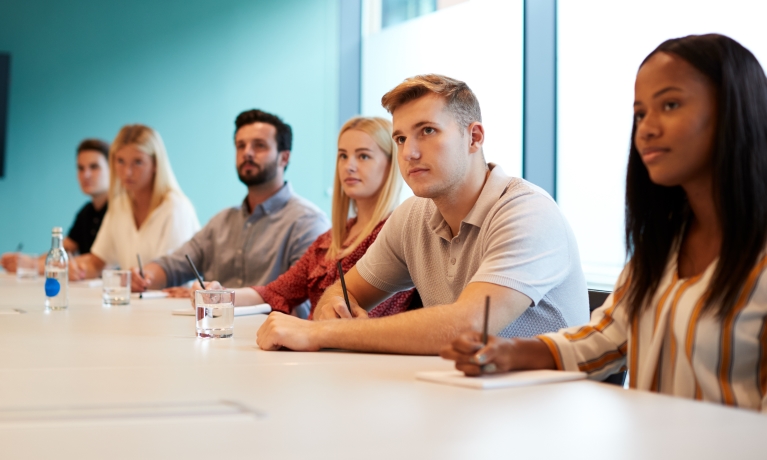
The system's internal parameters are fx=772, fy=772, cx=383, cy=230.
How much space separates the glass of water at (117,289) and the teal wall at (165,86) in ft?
9.86

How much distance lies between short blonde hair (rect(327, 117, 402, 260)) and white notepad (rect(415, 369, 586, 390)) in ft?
4.68

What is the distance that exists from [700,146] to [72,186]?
504 cm

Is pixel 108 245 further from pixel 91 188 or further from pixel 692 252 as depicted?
pixel 692 252

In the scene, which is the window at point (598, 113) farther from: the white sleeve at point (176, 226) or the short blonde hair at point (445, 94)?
the white sleeve at point (176, 226)

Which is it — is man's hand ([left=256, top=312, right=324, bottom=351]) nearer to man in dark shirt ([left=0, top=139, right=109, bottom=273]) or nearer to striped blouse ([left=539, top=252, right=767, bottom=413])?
striped blouse ([left=539, top=252, right=767, bottom=413])

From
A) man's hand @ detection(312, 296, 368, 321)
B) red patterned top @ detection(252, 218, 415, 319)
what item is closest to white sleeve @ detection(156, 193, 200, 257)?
red patterned top @ detection(252, 218, 415, 319)

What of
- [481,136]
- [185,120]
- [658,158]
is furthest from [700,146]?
[185,120]

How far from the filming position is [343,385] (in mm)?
1182

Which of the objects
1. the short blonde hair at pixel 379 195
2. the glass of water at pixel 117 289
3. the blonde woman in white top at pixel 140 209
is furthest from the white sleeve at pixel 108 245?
the short blonde hair at pixel 379 195

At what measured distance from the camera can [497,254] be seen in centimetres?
169

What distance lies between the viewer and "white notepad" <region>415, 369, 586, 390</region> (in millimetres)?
1163

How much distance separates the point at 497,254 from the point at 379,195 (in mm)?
1139

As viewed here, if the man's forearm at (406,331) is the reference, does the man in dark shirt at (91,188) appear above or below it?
above

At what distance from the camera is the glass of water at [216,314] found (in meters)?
1.82
